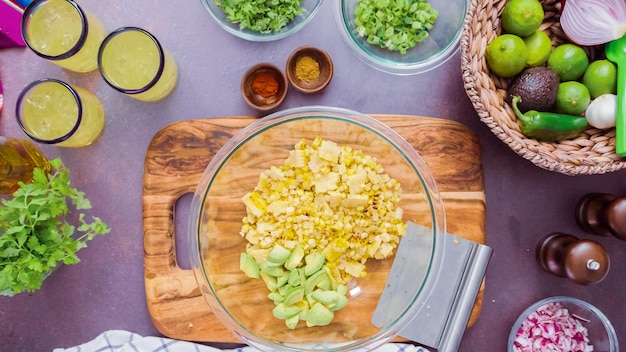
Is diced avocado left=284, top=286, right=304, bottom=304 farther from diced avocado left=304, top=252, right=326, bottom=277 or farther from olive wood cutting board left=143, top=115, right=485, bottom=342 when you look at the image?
olive wood cutting board left=143, top=115, right=485, bottom=342

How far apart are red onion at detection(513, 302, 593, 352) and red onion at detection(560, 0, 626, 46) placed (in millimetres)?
768

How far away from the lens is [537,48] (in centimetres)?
152

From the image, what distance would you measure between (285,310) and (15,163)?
0.83 meters

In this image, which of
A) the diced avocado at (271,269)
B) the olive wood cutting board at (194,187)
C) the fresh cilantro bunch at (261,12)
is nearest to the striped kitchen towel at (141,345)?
the olive wood cutting board at (194,187)

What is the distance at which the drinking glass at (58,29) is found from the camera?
1.54 m

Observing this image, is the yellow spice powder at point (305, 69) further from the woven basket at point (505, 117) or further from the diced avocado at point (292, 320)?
the diced avocado at point (292, 320)

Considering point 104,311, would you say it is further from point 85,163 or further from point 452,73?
point 452,73

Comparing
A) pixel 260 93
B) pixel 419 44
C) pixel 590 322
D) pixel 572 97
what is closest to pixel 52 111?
pixel 260 93

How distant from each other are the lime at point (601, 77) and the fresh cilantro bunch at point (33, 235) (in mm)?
1331

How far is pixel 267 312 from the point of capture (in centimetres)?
164

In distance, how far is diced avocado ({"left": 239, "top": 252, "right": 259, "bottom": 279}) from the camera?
1.56 m

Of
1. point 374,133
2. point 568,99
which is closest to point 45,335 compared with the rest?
point 374,133

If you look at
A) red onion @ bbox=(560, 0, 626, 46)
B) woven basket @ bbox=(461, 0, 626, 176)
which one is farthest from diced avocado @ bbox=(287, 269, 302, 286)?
→ red onion @ bbox=(560, 0, 626, 46)

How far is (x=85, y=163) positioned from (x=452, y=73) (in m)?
1.11
